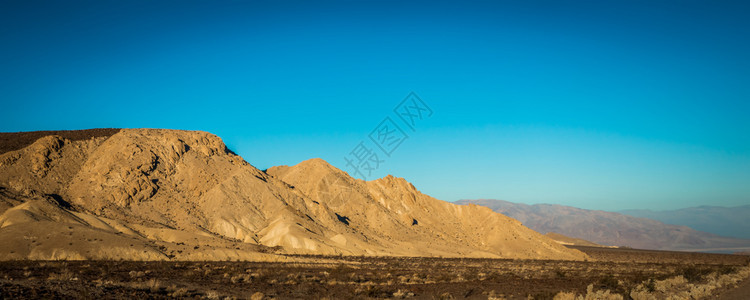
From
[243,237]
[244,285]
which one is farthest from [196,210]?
[244,285]

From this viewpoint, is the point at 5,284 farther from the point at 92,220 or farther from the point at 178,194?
the point at 178,194

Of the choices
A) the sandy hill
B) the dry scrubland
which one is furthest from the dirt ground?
the sandy hill

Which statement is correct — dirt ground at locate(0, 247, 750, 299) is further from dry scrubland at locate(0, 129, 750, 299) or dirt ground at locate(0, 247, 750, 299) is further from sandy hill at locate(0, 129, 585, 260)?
sandy hill at locate(0, 129, 585, 260)

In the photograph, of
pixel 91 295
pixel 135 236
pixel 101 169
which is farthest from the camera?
pixel 101 169

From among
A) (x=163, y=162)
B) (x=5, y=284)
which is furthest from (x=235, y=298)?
(x=163, y=162)

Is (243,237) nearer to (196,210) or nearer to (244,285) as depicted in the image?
(196,210)

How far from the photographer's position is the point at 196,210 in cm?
6322

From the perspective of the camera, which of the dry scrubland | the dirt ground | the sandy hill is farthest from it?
the sandy hill

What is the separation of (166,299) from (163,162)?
57.1 meters

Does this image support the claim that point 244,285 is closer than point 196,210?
Yes

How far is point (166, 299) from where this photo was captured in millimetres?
18562

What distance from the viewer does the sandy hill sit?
44625 mm

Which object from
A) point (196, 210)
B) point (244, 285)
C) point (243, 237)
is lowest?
point (243, 237)

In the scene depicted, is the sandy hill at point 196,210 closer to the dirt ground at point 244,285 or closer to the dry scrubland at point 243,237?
the dry scrubland at point 243,237
